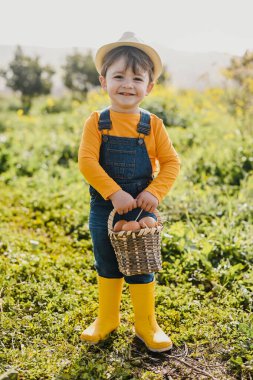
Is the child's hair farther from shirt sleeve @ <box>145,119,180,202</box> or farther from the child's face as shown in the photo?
shirt sleeve @ <box>145,119,180,202</box>

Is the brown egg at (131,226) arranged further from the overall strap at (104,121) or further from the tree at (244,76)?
the tree at (244,76)

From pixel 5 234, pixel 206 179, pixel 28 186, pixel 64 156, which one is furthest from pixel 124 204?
pixel 64 156

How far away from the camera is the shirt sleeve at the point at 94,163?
2.48 m

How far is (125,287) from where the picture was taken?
3408 mm

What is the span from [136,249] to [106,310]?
1.88 feet

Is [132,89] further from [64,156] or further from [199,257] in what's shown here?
[64,156]

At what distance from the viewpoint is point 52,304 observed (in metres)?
3.05

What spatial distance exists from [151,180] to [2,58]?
71.4 feet

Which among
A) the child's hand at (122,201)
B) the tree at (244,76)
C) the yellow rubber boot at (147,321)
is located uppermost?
the tree at (244,76)

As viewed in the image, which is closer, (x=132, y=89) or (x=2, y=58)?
(x=132, y=89)

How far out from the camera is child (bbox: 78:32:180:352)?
250 centimetres

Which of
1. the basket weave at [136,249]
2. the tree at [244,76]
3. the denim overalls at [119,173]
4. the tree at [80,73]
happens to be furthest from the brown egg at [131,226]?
the tree at [80,73]

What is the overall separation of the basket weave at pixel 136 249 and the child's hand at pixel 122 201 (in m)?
0.04

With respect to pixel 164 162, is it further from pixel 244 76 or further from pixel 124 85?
pixel 244 76
